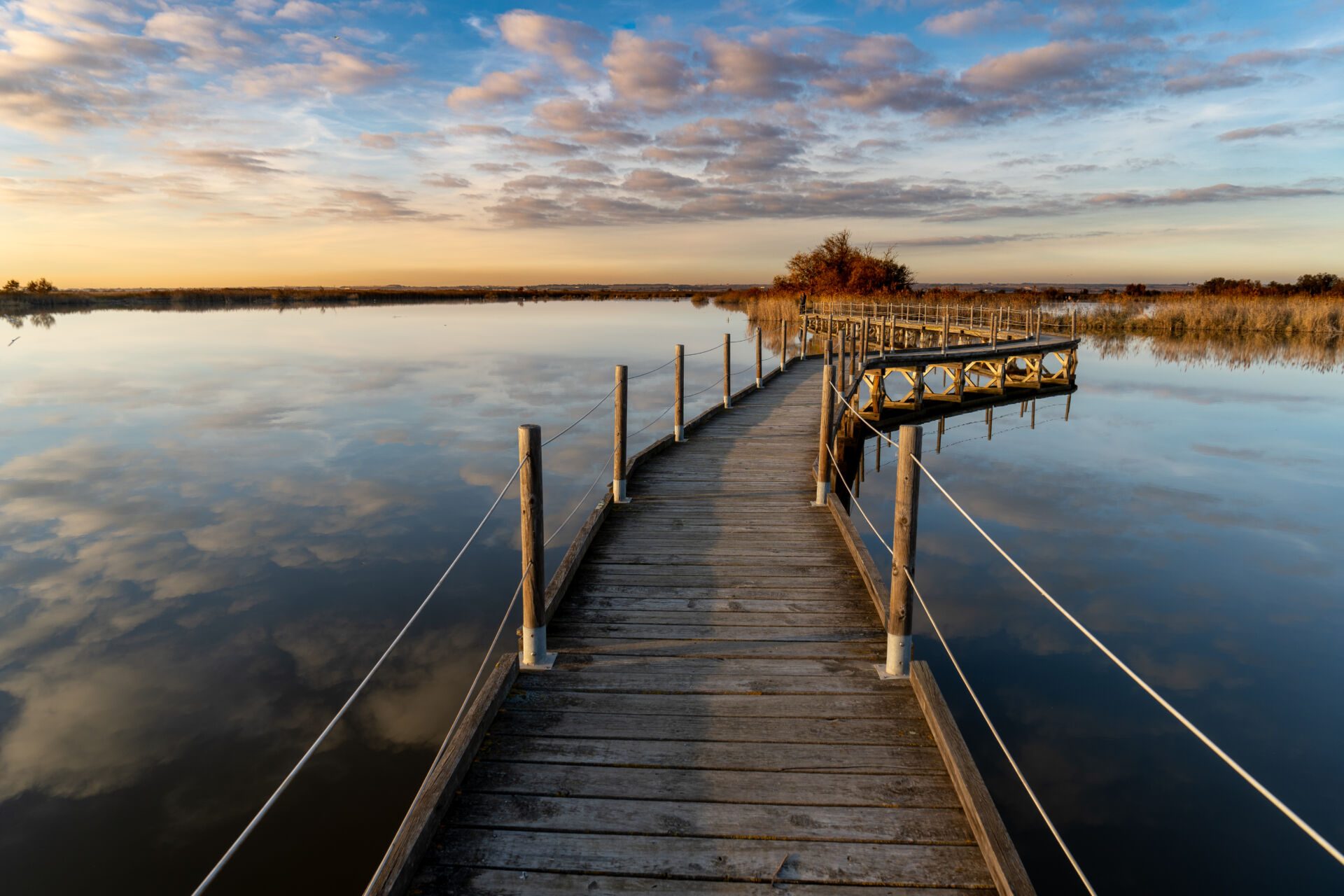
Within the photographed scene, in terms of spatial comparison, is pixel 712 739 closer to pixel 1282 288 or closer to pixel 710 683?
pixel 710 683

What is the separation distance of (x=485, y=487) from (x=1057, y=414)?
15.9m

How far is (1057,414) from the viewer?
1975 centimetres

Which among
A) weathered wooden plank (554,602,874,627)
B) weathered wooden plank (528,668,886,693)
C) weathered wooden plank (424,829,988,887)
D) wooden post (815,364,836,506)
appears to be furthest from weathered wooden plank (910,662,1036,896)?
wooden post (815,364,836,506)

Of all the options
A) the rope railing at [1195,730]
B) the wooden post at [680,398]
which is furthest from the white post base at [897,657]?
the wooden post at [680,398]

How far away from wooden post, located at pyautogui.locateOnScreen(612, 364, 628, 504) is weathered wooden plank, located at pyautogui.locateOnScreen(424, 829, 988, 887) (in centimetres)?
504

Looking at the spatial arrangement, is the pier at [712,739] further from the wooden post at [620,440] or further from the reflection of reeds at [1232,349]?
the reflection of reeds at [1232,349]

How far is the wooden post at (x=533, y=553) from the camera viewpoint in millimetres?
4293

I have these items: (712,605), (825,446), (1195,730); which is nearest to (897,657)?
(712,605)

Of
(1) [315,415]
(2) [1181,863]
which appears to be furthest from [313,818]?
(1) [315,415]

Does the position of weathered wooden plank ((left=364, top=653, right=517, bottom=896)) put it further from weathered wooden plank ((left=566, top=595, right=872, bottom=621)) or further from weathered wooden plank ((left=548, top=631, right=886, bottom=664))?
weathered wooden plank ((left=566, top=595, right=872, bottom=621))

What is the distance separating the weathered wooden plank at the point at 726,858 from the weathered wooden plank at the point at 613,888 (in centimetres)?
3

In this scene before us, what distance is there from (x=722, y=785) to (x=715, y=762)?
0.57 feet

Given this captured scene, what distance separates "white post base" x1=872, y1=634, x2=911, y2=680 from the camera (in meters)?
4.38

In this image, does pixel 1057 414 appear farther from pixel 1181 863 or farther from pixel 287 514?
pixel 287 514
